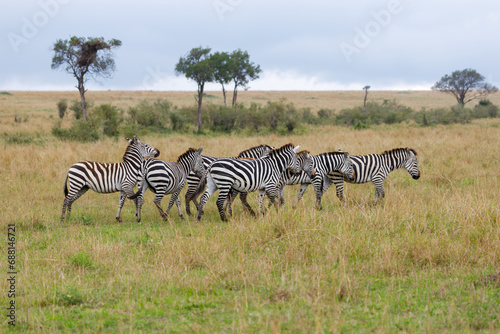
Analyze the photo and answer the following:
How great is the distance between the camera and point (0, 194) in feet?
36.1

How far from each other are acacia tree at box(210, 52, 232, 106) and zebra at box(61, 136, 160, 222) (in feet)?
86.1

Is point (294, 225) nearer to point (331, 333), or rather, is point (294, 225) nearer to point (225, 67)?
point (331, 333)

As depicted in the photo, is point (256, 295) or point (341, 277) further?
point (341, 277)

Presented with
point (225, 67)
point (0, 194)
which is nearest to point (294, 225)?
point (0, 194)

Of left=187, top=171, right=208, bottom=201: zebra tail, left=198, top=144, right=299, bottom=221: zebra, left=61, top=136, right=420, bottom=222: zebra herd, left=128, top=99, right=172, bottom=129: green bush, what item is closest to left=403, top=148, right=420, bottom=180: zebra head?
left=61, top=136, right=420, bottom=222: zebra herd

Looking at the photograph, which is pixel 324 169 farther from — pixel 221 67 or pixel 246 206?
pixel 221 67

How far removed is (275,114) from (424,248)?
911 inches

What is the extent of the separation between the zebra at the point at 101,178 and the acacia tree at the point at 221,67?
86.1 ft

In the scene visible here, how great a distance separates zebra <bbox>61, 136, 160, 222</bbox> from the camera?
9.34 m

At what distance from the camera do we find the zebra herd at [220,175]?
29.4ft

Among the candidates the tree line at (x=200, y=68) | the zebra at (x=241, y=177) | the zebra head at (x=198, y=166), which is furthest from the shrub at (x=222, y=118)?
the zebra at (x=241, y=177)

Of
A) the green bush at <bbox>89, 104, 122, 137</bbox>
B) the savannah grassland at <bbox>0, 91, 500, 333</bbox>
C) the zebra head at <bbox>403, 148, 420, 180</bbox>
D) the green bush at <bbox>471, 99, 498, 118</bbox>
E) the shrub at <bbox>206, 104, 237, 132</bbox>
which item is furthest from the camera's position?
the green bush at <bbox>471, 99, 498, 118</bbox>

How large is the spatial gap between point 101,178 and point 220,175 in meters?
2.64

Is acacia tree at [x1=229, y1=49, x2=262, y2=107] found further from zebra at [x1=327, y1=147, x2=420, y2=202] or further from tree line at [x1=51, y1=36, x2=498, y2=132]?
zebra at [x1=327, y1=147, x2=420, y2=202]
